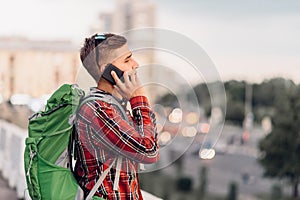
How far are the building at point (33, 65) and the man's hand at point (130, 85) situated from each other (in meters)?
82.0

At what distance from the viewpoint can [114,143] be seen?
2.11 metres

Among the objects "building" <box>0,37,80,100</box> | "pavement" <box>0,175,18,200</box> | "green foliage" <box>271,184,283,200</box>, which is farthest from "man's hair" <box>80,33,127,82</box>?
"building" <box>0,37,80,100</box>

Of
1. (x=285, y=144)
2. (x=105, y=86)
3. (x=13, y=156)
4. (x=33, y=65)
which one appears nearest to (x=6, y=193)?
(x=13, y=156)

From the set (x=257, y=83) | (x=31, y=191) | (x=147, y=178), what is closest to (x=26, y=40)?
(x=257, y=83)

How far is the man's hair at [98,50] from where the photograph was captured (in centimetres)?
217

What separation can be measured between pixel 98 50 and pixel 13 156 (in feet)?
20.7

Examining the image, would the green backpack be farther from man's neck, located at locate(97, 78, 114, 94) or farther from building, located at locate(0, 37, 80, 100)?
building, located at locate(0, 37, 80, 100)

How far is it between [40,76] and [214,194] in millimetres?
39058

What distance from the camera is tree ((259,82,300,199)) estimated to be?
150 ft

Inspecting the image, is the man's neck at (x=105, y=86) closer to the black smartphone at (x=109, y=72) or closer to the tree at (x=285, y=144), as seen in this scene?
the black smartphone at (x=109, y=72)

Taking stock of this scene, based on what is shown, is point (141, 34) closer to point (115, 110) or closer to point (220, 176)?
point (115, 110)

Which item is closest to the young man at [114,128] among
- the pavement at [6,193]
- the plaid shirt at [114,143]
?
the plaid shirt at [114,143]

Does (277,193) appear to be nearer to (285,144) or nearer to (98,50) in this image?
(285,144)

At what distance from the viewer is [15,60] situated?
3541 inches
